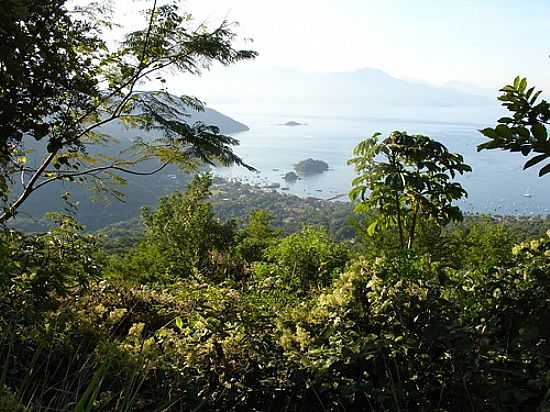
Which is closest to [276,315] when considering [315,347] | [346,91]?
[315,347]

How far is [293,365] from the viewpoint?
1769 mm

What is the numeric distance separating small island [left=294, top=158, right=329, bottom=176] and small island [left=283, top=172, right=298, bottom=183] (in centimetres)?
279

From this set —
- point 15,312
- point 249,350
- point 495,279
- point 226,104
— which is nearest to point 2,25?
point 15,312

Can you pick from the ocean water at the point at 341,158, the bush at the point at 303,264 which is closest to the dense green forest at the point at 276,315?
the bush at the point at 303,264

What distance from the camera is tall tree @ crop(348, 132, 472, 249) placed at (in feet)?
11.4

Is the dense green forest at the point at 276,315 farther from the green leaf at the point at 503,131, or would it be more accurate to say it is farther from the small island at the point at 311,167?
Result: the small island at the point at 311,167

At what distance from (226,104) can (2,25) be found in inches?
4188

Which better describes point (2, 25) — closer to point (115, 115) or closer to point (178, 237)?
point (115, 115)

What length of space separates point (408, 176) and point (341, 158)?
6223cm

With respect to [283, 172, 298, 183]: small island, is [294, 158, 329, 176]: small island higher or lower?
higher

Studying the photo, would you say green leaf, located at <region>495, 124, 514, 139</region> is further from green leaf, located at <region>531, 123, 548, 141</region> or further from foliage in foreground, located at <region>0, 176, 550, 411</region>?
foliage in foreground, located at <region>0, 176, 550, 411</region>

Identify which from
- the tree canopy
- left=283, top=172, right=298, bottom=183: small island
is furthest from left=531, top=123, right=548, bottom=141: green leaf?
left=283, top=172, right=298, bottom=183: small island

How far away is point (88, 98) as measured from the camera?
3.33 meters

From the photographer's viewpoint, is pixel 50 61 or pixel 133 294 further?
pixel 133 294
